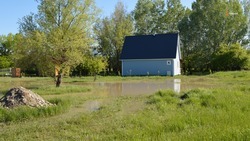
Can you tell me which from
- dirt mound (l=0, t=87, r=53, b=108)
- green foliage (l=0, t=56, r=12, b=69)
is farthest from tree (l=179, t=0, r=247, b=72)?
dirt mound (l=0, t=87, r=53, b=108)

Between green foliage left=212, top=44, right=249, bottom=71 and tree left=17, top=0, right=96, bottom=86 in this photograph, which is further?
green foliage left=212, top=44, right=249, bottom=71

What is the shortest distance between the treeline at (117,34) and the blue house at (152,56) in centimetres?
357

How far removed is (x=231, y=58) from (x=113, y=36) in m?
17.2

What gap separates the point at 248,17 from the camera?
46.1 metres

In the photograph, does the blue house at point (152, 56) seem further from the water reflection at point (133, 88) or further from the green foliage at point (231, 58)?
the water reflection at point (133, 88)

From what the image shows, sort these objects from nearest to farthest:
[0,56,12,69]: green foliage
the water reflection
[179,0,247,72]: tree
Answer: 1. the water reflection
2. [179,0,247,72]: tree
3. [0,56,12,69]: green foliage

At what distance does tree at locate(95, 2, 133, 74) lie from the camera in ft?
150

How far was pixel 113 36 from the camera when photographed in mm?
45875

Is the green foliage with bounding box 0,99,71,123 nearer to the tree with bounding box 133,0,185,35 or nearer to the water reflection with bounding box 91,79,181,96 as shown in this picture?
the water reflection with bounding box 91,79,181,96

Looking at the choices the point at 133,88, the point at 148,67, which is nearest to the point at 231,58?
the point at 148,67

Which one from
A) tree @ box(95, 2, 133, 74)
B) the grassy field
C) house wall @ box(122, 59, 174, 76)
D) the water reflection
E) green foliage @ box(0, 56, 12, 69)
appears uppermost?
tree @ box(95, 2, 133, 74)

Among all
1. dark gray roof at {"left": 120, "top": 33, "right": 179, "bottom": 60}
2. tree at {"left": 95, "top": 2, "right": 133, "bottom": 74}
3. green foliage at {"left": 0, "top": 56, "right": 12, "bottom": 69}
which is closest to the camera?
dark gray roof at {"left": 120, "top": 33, "right": 179, "bottom": 60}

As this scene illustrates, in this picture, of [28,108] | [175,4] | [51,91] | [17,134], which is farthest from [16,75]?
[17,134]

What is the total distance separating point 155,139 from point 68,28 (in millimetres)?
16356
